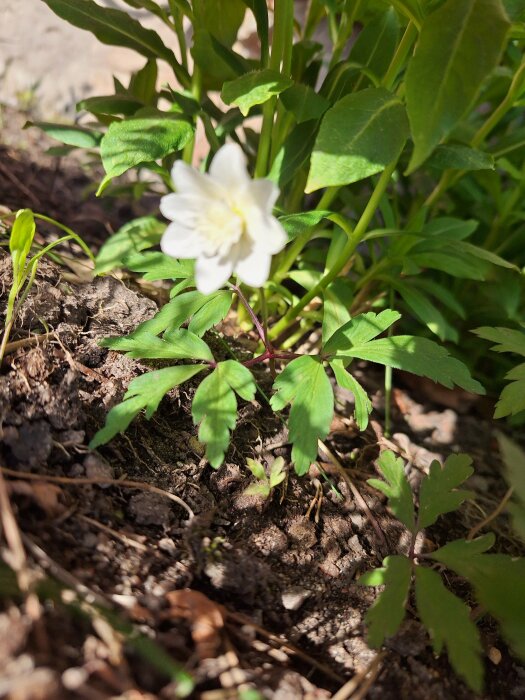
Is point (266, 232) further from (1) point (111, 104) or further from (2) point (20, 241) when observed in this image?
(1) point (111, 104)

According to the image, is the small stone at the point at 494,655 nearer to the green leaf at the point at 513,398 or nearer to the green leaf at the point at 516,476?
the green leaf at the point at 516,476

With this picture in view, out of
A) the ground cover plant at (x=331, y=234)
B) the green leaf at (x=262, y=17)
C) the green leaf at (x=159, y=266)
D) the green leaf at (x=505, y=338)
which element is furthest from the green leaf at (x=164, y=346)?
the green leaf at (x=262, y=17)

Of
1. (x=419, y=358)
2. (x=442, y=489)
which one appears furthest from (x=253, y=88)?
(x=442, y=489)

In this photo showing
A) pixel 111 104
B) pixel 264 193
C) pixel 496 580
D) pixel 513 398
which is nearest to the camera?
pixel 264 193

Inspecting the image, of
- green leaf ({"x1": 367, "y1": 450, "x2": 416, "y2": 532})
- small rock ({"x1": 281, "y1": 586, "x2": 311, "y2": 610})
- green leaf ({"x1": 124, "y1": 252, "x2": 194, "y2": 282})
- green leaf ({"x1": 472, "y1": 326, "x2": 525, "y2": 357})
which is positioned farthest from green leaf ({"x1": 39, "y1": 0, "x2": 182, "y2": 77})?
small rock ({"x1": 281, "y1": 586, "x2": 311, "y2": 610})

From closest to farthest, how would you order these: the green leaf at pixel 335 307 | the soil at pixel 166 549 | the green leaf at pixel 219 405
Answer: the soil at pixel 166 549 < the green leaf at pixel 219 405 < the green leaf at pixel 335 307

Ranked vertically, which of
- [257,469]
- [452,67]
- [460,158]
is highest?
[452,67]
